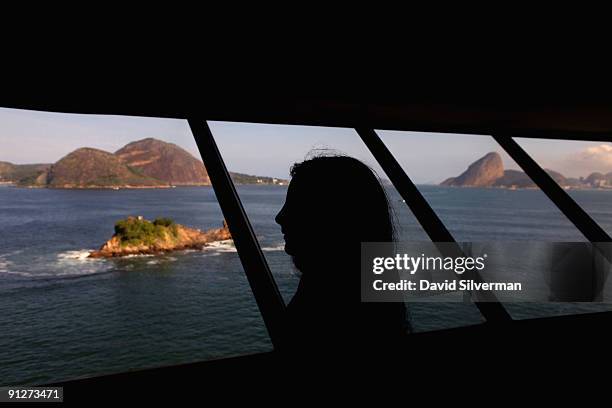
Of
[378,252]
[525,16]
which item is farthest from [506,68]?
[378,252]

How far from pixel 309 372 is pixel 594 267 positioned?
391cm

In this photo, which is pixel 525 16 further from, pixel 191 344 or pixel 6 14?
pixel 191 344

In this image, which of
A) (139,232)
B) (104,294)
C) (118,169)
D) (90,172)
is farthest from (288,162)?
(118,169)

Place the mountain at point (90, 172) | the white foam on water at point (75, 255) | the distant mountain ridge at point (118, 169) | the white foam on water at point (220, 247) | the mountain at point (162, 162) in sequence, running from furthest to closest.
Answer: the mountain at point (162, 162), the distant mountain ridge at point (118, 169), the mountain at point (90, 172), the white foam on water at point (220, 247), the white foam on water at point (75, 255)

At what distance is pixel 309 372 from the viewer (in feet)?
3.07

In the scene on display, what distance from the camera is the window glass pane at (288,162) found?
4.01 ft

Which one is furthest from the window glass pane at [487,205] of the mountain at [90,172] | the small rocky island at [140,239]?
the mountain at [90,172]

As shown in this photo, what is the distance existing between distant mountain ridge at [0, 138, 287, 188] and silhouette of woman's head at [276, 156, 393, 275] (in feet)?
239

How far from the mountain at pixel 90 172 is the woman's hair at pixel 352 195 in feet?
291

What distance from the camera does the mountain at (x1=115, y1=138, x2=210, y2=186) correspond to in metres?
88.1

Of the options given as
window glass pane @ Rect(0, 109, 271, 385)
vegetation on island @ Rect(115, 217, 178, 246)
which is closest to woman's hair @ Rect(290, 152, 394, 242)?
window glass pane @ Rect(0, 109, 271, 385)

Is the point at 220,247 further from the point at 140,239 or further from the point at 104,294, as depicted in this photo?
the point at 104,294

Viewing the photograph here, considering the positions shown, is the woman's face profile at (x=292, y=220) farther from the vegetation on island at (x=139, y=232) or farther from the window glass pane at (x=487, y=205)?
the vegetation on island at (x=139, y=232)

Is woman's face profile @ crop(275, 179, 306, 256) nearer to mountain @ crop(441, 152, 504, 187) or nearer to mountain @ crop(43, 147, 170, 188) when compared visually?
mountain @ crop(43, 147, 170, 188)
